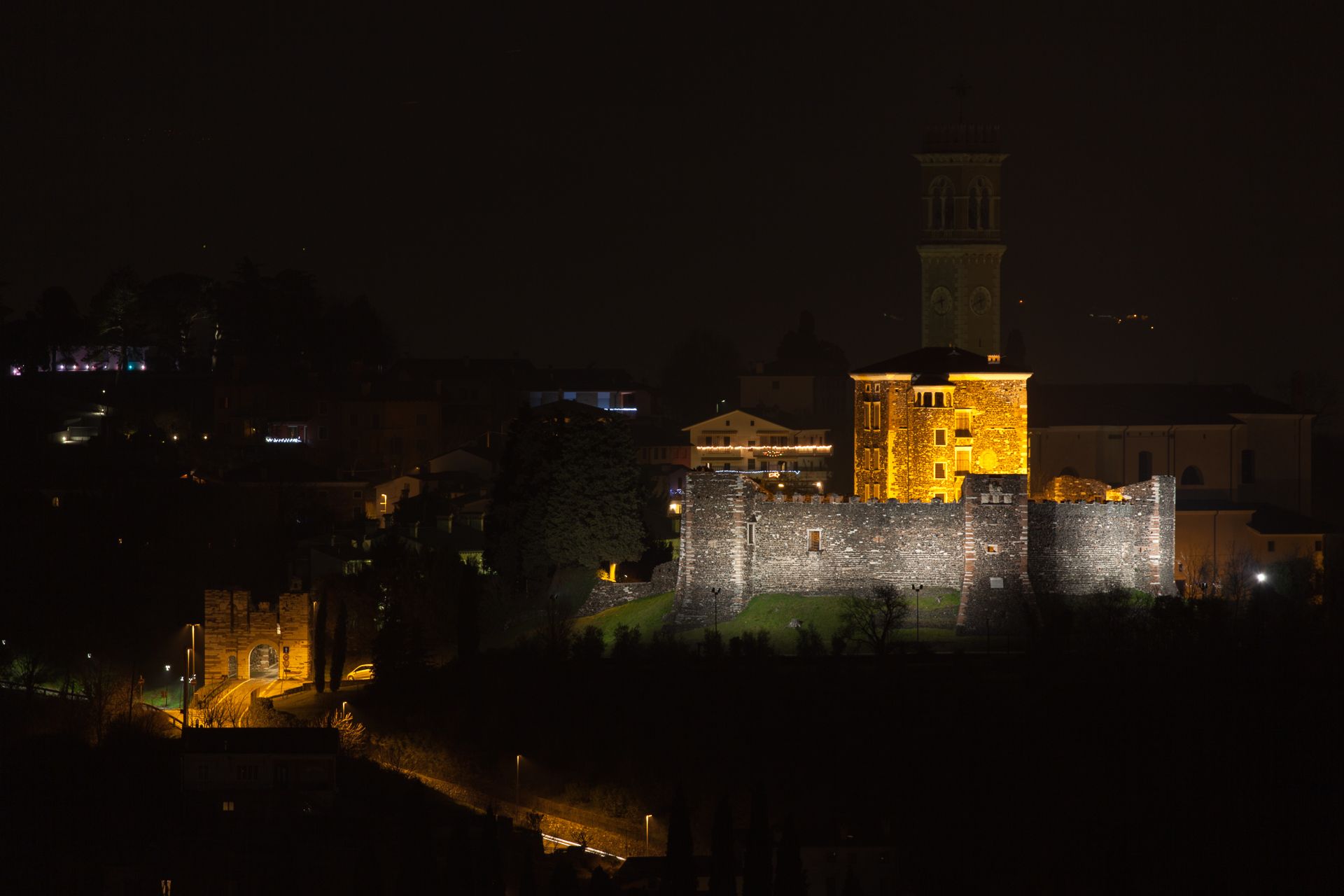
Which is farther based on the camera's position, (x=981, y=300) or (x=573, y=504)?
(x=981, y=300)

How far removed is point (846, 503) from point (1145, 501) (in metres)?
8.04

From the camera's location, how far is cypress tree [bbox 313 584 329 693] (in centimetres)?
6094

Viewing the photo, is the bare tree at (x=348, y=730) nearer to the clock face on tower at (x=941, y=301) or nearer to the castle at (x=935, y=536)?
the castle at (x=935, y=536)

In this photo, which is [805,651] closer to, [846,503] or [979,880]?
[846,503]

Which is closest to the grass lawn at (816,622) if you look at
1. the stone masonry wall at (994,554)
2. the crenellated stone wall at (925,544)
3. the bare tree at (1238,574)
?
the crenellated stone wall at (925,544)

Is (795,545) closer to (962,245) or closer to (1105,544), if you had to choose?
(1105,544)

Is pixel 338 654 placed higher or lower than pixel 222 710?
higher

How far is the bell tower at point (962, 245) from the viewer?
70.9 m

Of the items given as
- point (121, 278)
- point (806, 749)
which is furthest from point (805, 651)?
point (121, 278)

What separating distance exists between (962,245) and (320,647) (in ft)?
78.4

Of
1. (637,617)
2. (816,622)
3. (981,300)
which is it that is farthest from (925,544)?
(981,300)

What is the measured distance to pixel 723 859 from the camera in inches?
1909

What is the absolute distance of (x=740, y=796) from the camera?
5425 cm

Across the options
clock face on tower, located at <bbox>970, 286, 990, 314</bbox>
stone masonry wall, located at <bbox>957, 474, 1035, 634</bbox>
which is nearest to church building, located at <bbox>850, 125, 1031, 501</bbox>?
clock face on tower, located at <bbox>970, 286, 990, 314</bbox>
